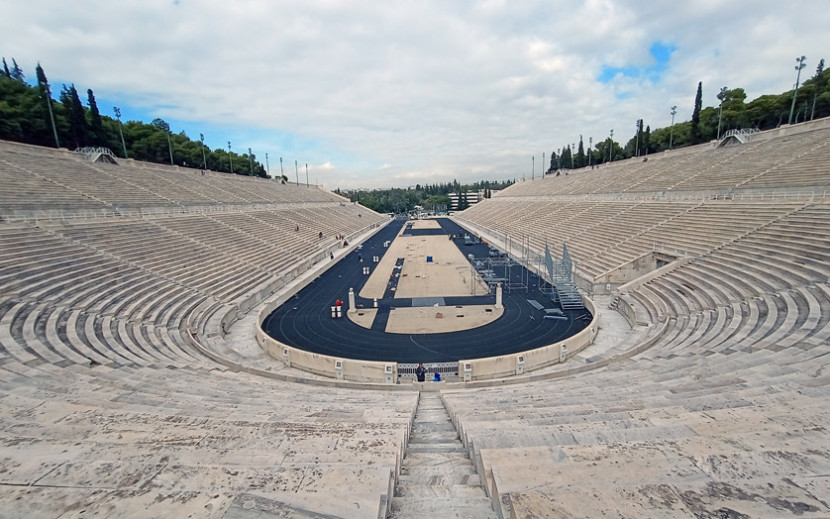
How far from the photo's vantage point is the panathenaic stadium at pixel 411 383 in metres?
3.37

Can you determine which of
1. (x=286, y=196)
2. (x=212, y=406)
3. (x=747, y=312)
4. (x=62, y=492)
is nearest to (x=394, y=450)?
(x=62, y=492)

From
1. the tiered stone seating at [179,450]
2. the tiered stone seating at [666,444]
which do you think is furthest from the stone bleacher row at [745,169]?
the tiered stone seating at [179,450]

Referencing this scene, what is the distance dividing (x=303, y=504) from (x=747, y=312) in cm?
1647

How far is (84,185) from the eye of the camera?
29.1 meters

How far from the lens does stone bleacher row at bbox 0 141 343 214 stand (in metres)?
23.5

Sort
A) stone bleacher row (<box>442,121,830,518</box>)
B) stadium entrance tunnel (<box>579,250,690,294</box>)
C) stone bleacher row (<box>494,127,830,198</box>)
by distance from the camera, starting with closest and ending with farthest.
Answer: stone bleacher row (<box>442,121,830,518</box>), stadium entrance tunnel (<box>579,250,690,294</box>), stone bleacher row (<box>494,127,830,198</box>)

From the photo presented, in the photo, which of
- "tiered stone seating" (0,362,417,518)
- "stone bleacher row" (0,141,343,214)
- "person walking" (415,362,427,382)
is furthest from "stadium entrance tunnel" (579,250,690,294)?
"stone bleacher row" (0,141,343,214)

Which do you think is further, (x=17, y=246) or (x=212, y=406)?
(x=17, y=246)

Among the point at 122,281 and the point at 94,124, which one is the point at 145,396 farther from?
the point at 94,124

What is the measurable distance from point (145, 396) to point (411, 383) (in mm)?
7645

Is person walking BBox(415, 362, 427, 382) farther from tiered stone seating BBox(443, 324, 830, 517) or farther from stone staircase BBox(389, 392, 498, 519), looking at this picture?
stone staircase BBox(389, 392, 498, 519)

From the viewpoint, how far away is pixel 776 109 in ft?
168

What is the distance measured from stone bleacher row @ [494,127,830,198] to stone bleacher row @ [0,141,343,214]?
4529 cm

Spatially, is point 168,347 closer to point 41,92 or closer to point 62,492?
point 62,492
